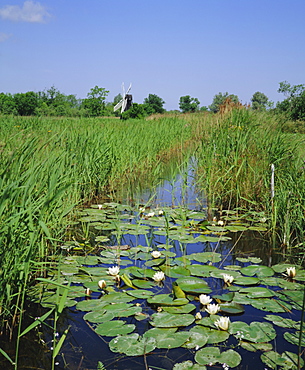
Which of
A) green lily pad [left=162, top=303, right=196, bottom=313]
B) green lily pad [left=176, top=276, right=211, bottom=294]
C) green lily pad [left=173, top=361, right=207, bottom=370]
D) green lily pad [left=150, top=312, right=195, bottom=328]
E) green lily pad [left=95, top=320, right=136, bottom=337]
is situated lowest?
green lily pad [left=173, top=361, right=207, bottom=370]

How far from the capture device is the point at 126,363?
150 cm

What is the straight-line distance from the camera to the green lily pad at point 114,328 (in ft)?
5.45

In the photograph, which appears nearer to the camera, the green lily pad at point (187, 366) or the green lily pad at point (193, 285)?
the green lily pad at point (187, 366)

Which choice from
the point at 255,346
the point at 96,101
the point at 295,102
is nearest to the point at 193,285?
the point at 255,346

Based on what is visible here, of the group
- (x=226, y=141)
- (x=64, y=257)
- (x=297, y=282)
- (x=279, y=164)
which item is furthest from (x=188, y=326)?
(x=226, y=141)

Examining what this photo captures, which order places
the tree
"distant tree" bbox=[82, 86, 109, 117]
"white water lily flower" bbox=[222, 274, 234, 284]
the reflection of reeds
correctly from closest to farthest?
"white water lily flower" bbox=[222, 274, 234, 284] < the reflection of reeds < "distant tree" bbox=[82, 86, 109, 117] < the tree

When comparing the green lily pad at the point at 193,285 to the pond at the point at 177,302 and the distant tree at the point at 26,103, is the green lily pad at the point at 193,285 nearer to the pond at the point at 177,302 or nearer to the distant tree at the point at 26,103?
the pond at the point at 177,302

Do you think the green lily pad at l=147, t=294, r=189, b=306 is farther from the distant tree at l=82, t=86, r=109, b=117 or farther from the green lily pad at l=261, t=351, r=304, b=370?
the distant tree at l=82, t=86, r=109, b=117

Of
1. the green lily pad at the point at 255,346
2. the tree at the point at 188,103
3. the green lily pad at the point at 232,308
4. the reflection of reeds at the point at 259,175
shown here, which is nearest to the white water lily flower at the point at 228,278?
the green lily pad at the point at 232,308

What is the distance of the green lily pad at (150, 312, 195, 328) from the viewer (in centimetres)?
173

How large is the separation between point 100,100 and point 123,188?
29048 millimetres

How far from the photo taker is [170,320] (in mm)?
1765

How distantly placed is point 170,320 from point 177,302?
0.17 metres

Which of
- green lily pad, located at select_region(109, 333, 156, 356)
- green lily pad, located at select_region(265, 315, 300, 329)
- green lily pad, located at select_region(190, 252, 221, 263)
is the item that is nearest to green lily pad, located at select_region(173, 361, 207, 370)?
green lily pad, located at select_region(109, 333, 156, 356)
